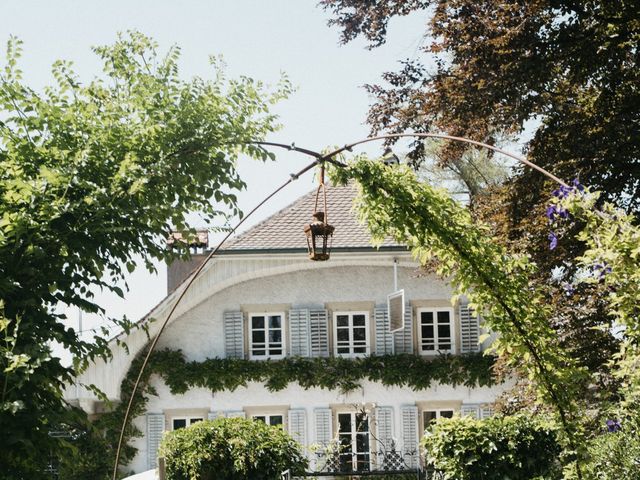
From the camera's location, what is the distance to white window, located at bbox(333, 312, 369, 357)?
25.7 metres

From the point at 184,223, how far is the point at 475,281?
2417 millimetres

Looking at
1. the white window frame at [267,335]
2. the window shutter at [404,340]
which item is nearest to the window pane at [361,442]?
the window shutter at [404,340]

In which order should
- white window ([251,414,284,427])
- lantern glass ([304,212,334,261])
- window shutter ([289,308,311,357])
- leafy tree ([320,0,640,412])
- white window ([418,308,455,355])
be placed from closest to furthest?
lantern glass ([304,212,334,261])
leafy tree ([320,0,640,412])
white window ([251,414,284,427])
window shutter ([289,308,311,357])
white window ([418,308,455,355])

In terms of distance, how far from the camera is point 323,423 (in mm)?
25156

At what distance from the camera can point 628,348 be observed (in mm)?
8758

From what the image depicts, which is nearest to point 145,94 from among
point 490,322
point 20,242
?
point 20,242

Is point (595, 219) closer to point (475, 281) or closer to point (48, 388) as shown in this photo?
point (475, 281)

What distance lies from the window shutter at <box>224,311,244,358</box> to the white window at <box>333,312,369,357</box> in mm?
1872

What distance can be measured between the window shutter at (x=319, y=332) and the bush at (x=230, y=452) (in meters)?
8.51

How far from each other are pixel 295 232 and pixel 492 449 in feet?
34.7

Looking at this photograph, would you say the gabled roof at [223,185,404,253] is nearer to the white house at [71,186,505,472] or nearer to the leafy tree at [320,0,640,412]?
the white house at [71,186,505,472]

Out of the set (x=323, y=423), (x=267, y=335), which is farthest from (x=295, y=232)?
(x=323, y=423)

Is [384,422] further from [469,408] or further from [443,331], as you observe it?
[443,331]

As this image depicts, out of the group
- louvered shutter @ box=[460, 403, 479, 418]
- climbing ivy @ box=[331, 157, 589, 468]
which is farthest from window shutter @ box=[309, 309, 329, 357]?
climbing ivy @ box=[331, 157, 589, 468]
